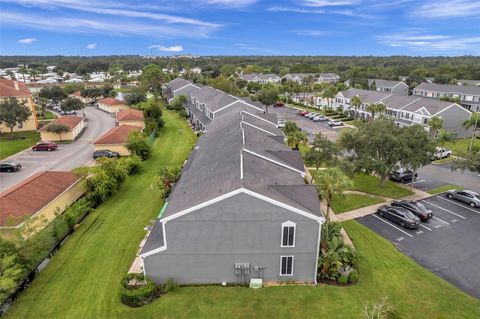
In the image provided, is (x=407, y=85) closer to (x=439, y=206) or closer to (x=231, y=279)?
(x=439, y=206)

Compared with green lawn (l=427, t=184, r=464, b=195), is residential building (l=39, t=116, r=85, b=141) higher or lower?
higher

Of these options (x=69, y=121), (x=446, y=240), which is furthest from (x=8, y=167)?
(x=446, y=240)

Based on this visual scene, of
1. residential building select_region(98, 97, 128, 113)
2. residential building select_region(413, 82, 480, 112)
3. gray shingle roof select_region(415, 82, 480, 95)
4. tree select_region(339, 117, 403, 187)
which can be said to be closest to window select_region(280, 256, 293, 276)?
tree select_region(339, 117, 403, 187)

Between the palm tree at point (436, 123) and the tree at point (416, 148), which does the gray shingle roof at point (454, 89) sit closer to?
the palm tree at point (436, 123)

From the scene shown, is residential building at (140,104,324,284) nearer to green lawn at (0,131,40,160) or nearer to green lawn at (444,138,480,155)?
green lawn at (0,131,40,160)

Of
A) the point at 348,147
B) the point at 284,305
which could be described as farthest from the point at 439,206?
the point at 284,305

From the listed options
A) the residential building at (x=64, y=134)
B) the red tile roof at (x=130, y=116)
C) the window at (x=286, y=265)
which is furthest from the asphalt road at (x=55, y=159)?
the window at (x=286, y=265)

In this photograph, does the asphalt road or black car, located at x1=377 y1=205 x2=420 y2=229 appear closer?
black car, located at x1=377 y1=205 x2=420 y2=229
